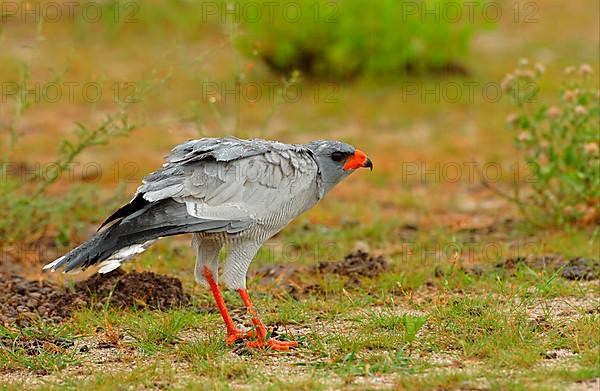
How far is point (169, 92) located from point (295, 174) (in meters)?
6.80

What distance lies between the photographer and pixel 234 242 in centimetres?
489

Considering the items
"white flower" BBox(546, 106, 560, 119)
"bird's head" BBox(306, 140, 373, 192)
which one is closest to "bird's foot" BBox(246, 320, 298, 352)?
"bird's head" BBox(306, 140, 373, 192)

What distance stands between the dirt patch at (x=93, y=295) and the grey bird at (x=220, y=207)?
1.83 ft

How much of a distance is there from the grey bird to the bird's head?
12 millimetres

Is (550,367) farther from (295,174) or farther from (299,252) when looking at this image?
(299,252)

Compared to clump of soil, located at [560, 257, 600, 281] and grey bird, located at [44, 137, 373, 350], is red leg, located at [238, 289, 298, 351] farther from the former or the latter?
clump of soil, located at [560, 257, 600, 281]

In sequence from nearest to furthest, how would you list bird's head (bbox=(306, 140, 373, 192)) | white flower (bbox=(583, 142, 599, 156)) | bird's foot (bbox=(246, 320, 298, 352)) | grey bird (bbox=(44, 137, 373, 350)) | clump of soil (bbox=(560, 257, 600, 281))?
1. grey bird (bbox=(44, 137, 373, 350))
2. bird's foot (bbox=(246, 320, 298, 352))
3. bird's head (bbox=(306, 140, 373, 192))
4. clump of soil (bbox=(560, 257, 600, 281))
5. white flower (bbox=(583, 142, 599, 156))

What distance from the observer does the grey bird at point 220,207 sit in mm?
4723

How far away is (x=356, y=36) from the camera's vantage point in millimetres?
11391

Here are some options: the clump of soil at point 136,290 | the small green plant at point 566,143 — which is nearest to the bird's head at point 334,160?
the clump of soil at point 136,290

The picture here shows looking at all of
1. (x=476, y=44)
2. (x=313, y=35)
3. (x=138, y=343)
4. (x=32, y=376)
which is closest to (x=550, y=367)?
(x=138, y=343)

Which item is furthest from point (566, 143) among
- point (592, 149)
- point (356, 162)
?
point (356, 162)

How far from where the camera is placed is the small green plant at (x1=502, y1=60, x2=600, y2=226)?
6910 mm

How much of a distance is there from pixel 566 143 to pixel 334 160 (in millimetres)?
2723
